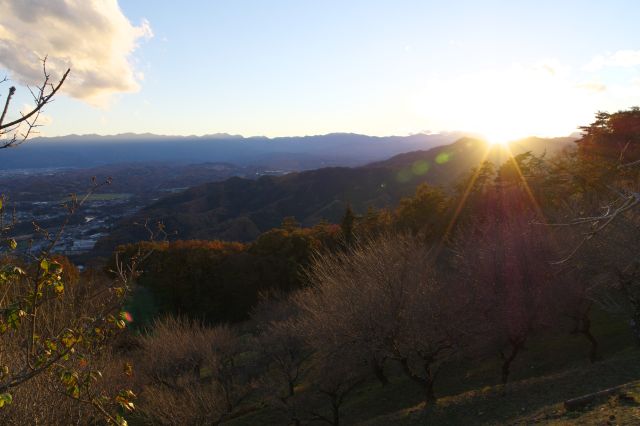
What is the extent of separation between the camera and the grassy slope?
1128 centimetres

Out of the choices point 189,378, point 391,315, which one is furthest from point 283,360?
point 391,315

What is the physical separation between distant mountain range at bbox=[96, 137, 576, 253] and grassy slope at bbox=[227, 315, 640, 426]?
224 ft

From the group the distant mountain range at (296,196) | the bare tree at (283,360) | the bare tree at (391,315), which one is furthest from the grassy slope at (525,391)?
the distant mountain range at (296,196)

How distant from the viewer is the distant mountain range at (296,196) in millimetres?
93438

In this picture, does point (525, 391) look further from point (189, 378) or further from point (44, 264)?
point (44, 264)

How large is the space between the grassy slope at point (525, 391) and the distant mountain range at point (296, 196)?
68.4m

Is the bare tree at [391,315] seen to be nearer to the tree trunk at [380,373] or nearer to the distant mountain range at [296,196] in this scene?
the tree trunk at [380,373]

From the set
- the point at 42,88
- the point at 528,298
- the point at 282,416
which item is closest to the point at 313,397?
the point at 282,416

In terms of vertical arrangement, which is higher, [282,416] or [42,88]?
[42,88]

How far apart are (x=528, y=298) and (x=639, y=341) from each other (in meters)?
4.00

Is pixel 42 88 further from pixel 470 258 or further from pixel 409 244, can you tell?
pixel 470 258

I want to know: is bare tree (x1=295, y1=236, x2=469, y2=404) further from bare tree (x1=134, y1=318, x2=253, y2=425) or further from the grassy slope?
bare tree (x1=134, y1=318, x2=253, y2=425)

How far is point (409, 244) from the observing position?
58.6ft

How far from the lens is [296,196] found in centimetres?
11362
